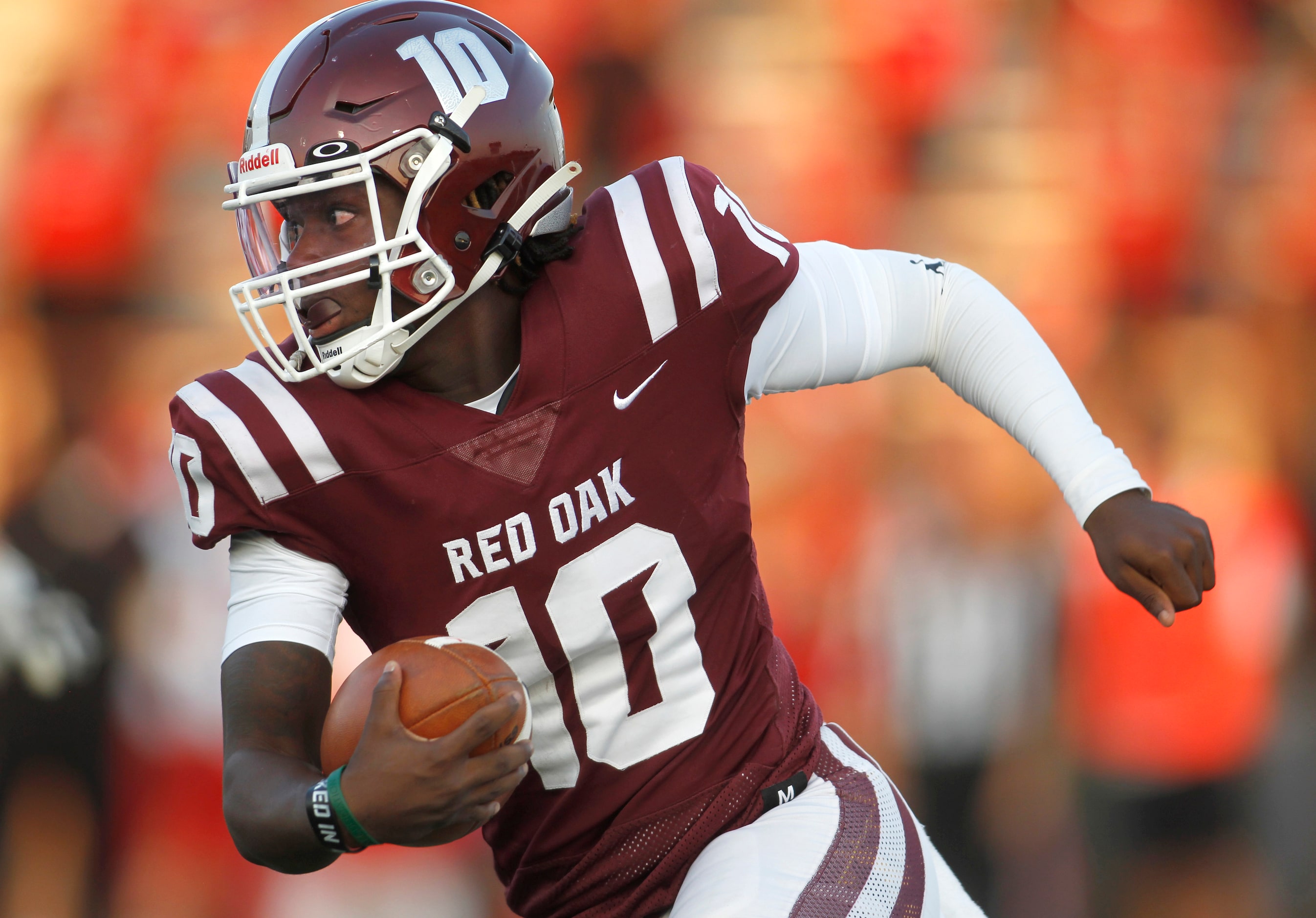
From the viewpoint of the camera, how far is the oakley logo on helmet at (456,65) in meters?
1.64

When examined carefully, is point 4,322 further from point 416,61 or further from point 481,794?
point 481,794

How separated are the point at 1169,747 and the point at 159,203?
3.32 metres

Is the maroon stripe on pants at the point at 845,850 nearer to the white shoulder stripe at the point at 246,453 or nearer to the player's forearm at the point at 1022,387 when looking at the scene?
the player's forearm at the point at 1022,387

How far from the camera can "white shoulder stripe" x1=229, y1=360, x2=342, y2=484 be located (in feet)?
4.91

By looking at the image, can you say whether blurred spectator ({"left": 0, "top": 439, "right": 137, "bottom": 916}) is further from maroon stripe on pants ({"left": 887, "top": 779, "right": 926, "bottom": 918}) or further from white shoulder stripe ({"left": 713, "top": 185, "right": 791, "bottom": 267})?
maroon stripe on pants ({"left": 887, "top": 779, "right": 926, "bottom": 918})

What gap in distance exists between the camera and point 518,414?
5.16 feet

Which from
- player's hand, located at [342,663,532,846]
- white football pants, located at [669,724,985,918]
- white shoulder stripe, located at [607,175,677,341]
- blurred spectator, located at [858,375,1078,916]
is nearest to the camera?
player's hand, located at [342,663,532,846]

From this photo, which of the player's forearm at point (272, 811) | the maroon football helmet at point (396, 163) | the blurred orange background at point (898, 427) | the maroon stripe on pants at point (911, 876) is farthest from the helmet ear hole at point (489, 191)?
the blurred orange background at point (898, 427)

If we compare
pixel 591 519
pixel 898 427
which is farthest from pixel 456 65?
pixel 898 427

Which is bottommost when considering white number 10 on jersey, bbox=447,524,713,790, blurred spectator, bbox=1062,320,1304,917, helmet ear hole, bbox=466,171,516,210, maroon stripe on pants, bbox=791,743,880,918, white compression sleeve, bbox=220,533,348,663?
blurred spectator, bbox=1062,320,1304,917

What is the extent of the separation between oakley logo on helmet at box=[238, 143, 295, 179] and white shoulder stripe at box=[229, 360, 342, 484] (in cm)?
26

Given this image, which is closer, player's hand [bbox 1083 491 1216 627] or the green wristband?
the green wristband

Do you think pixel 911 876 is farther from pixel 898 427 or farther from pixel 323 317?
pixel 898 427

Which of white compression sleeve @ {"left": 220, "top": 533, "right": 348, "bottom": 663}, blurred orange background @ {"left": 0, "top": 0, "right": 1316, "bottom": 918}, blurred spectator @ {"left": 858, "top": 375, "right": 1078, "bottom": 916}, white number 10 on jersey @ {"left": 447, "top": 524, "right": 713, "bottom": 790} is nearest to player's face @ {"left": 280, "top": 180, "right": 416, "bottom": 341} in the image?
white compression sleeve @ {"left": 220, "top": 533, "right": 348, "bottom": 663}
